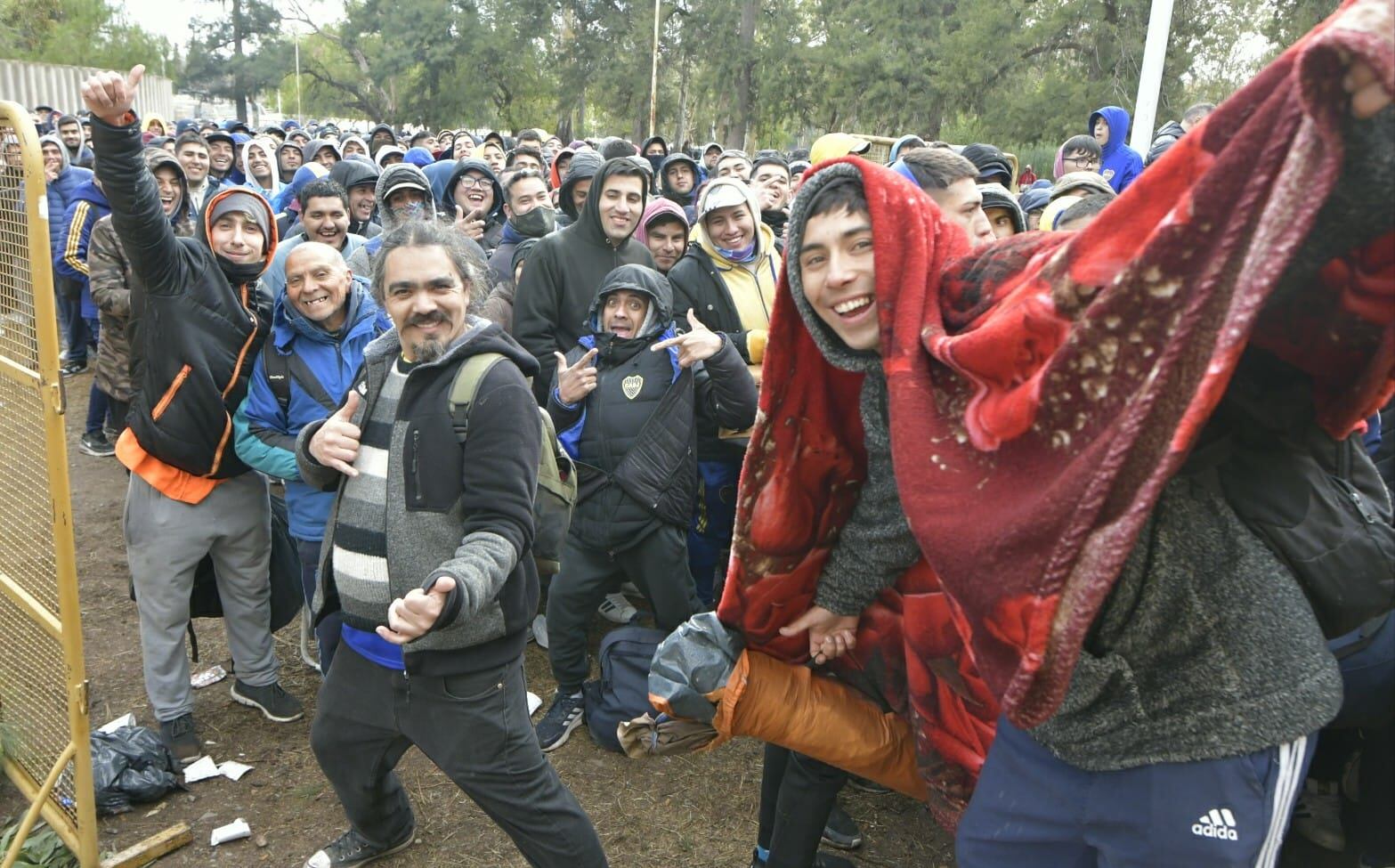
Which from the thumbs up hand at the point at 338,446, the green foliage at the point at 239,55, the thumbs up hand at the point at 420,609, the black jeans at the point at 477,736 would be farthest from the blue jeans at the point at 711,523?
the green foliage at the point at 239,55

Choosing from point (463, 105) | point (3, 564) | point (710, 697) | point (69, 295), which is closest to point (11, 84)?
point (463, 105)

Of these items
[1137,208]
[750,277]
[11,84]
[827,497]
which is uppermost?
[11,84]

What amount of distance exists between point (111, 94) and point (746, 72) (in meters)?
34.9

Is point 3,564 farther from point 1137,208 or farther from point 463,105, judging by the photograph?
point 463,105

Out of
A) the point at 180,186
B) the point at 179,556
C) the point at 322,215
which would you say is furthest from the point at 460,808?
the point at 180,186

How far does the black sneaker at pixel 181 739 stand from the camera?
12.0 feet

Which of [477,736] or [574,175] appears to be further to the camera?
[574,175]

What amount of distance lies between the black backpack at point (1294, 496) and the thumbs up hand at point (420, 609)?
1.52 metres

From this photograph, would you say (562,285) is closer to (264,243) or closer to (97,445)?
(264,243)

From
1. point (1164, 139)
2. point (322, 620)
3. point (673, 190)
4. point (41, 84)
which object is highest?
point (41, 84)

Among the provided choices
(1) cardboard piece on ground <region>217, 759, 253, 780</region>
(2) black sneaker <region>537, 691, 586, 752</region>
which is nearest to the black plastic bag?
(1) cardboard piece on ground <region>217, 759, 253, 780</region>

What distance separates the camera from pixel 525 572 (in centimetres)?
261

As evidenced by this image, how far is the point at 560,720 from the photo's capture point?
398 cm

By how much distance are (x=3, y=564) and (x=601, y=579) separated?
2083 millimetres
